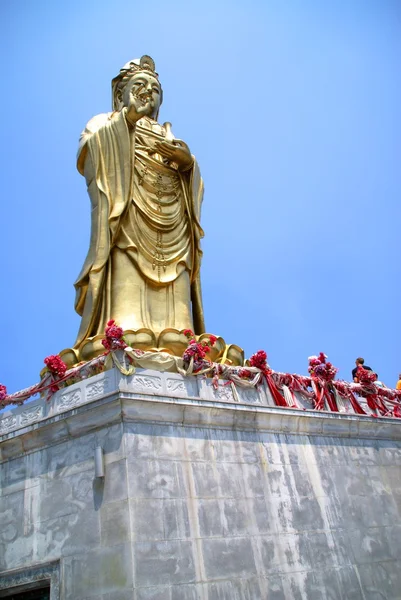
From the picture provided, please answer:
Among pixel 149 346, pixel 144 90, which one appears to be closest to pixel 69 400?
pixel 149 346

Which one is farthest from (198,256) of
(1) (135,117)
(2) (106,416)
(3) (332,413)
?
(2) (106,416)

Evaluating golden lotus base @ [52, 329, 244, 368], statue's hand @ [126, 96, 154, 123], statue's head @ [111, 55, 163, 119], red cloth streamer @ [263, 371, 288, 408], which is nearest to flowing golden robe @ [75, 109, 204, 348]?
statue's hand @ [126, 96, 154, 123]

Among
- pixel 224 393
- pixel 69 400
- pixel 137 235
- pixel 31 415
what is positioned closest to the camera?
pixel 69 400

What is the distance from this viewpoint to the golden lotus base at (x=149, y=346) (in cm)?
866

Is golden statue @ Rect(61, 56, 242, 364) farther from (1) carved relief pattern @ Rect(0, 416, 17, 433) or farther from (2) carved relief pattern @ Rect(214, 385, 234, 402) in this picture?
(1) carved relief pattern @ Rect(0, 416, 17, 433)

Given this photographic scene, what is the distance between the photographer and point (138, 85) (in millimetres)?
12211

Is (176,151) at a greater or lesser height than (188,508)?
greater

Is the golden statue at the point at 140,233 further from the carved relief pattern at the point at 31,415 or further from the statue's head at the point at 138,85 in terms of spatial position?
the carved relief pattern at the point at 31,415

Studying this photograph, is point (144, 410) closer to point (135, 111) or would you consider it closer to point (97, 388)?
point (97, 388)

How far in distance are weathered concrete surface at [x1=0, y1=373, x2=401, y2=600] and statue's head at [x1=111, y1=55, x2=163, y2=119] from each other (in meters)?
7.06

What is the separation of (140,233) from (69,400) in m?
4.00

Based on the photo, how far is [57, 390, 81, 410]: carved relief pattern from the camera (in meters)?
7.49

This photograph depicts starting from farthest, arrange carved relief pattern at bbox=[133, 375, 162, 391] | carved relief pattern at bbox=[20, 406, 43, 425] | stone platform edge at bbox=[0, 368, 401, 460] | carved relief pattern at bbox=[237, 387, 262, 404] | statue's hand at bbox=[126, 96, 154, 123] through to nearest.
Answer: statue's hand at bbox=[126, 96, 154, 123], carved relief pattern at bbox=[237, 387, 262, 404], carved relief pattern at bbox=[20, 406, 43, 425], carved relief pattern at bbox=[133, 375, 162, 391], stone platform edge at bbox=[0, 368, 401, 460]

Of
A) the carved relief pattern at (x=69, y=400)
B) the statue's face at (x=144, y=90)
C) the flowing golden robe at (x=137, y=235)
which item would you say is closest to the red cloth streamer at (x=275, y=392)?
the flowing golden robe at (x=137, y=235)
